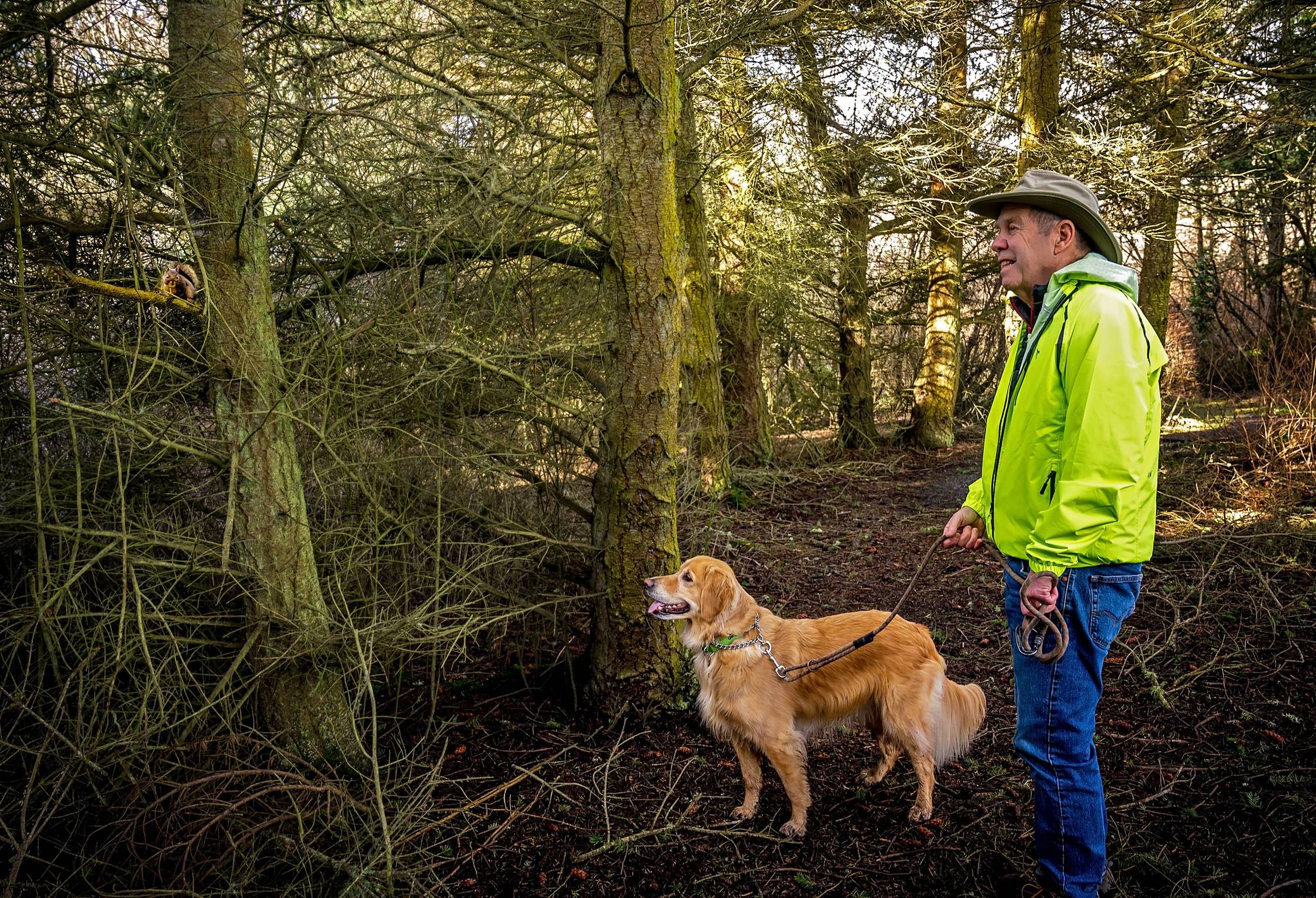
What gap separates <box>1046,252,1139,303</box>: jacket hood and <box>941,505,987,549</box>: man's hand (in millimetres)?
869

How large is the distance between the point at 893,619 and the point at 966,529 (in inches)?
34.1

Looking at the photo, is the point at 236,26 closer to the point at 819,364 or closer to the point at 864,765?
the point at 864,765

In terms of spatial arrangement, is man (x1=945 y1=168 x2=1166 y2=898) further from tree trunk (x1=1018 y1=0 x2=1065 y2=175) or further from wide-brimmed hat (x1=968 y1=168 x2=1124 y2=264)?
tree trunk (x1=1018 y1=0 x2=1065 y2=175)

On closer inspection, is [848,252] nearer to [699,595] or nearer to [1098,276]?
[699,595]

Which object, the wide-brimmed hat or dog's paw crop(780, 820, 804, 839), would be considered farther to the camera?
dog's paw crop(780, 820, 804, 839)

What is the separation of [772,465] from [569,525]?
601 centimetres

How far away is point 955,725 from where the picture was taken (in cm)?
375

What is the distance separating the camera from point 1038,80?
10305 millimetres

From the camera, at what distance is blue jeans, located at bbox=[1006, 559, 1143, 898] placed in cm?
256

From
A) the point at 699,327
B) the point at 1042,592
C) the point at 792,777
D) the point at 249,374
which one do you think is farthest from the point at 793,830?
the point at 699,327

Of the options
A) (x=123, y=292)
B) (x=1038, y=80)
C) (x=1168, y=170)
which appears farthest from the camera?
(x=1038, y=80)

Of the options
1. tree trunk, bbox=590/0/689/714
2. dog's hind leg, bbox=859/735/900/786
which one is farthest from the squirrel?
dog's hind leg, bbox=859/735/900/786

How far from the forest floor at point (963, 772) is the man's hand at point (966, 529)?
1.29 metres

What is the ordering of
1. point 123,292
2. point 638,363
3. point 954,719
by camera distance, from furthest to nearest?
point 638,363
point 954,719
point 123,292
